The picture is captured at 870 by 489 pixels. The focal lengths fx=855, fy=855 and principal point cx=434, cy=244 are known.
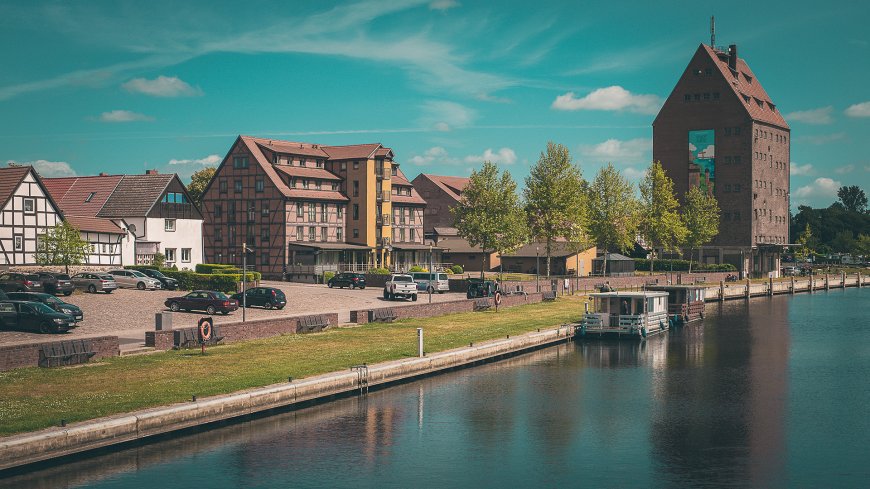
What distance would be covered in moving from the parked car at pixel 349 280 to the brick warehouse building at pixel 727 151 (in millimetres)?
84572

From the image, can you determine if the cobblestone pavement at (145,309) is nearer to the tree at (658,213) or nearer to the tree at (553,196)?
the tree at (553,196)

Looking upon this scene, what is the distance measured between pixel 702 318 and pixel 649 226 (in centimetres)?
4756

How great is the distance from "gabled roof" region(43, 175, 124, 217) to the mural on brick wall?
97860mm

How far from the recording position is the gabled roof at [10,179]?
78.9m

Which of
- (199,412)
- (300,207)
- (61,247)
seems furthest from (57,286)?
(300,207)

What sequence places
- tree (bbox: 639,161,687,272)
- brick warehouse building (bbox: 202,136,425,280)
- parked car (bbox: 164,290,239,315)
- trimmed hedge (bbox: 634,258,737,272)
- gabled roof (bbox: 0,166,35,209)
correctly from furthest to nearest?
trimmed hedge (bbox: 634,258,737,272)
tree (bbox: 639,161,687,272)
brick warehouse building (bbox: 202,136,425,280)
gabled roof (bbox: 0,166,35,209)
parked car (bbox: 164,290,239,315)

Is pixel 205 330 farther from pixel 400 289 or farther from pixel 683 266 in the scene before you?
pixel 683 266

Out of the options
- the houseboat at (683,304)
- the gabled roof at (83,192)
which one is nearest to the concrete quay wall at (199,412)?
the houseboat at (683,304)

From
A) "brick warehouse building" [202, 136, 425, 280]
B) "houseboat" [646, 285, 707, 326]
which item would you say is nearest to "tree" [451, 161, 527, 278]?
"brick warehouse building" [202, 136, 425, 280]

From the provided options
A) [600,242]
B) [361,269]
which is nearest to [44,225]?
[361,269]

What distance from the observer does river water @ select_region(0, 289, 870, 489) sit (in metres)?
26.3

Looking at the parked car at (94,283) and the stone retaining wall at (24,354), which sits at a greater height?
the parked car at (94,283)

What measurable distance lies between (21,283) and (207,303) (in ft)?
51.3

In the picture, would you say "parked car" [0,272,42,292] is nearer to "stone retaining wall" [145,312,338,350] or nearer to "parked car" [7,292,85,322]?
"parked car" [7,292,85,322]
